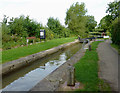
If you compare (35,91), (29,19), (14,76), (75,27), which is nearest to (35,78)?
(14,76)

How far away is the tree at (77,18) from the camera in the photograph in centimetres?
5422

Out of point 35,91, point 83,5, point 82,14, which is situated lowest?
point 35,91

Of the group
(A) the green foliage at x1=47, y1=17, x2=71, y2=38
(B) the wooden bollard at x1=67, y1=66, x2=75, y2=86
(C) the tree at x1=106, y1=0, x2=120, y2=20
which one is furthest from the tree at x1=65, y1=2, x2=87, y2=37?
(B) the wooden bollard at x1=67, y1=66, x2=75, y2=86

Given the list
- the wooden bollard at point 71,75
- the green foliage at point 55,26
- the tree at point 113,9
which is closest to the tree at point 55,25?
the green foliage at point 55,26

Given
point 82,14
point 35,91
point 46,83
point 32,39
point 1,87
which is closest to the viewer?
point 35,91

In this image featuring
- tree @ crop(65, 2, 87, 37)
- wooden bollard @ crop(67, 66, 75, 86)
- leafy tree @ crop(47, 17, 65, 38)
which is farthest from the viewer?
tree @ crop(65, 2, 87, 37)

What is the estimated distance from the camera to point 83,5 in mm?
59562

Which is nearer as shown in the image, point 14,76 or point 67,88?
point 67,88

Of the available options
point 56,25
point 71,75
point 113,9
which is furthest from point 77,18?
point 71,75

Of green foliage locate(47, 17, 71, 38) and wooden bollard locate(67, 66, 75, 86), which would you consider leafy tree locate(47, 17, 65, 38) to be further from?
wooden bollard locate(67, 66, 75, 86)

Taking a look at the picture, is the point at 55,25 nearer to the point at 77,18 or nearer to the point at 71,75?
the point at 77,18

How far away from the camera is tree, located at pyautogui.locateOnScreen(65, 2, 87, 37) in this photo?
54.2 m

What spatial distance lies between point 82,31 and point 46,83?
50016 mm

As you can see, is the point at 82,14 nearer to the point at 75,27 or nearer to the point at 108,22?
the point at 75,27
